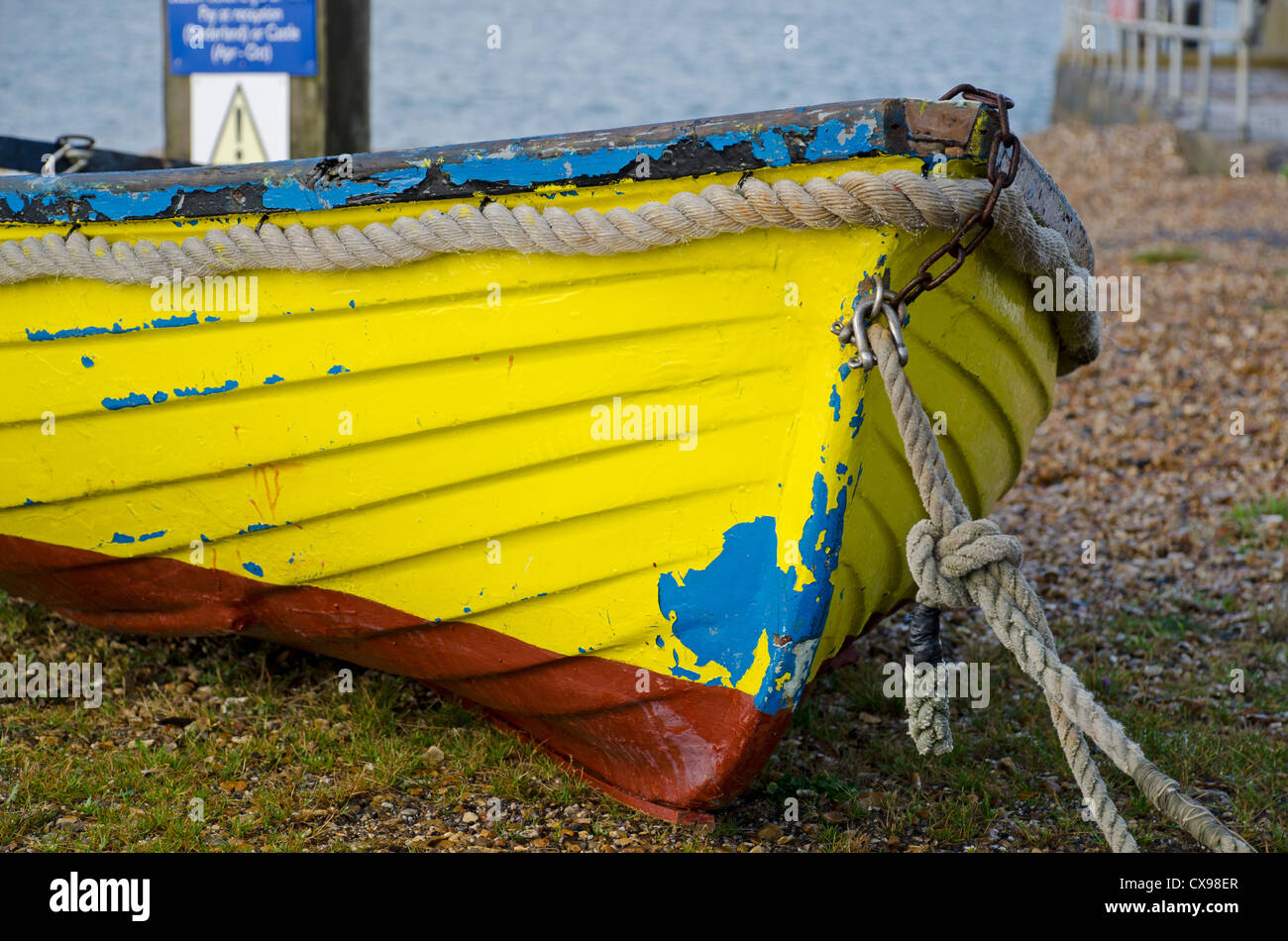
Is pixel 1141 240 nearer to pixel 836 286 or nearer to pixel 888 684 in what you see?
pixel 888 684

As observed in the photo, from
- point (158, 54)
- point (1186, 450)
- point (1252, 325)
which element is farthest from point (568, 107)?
point (1186, 450)

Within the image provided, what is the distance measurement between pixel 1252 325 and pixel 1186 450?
193 cm

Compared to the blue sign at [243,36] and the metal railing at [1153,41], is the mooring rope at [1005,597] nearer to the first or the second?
the blue sign at [243,36]

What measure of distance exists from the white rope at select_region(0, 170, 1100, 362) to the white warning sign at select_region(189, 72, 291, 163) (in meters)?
3.26

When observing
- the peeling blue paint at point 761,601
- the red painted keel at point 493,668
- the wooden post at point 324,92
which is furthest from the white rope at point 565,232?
the wooden post at point 324,92

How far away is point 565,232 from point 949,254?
0.71 metres

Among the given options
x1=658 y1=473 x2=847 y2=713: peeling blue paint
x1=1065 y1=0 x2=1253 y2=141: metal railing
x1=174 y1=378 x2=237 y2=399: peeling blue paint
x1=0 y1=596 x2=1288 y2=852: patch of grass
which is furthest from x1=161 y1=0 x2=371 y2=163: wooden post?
x1=1065 y1=0 x2=1253 y2=141: metal railing

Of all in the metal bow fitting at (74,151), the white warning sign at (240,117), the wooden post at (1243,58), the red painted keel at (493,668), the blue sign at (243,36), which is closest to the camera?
the red painted keel at (493,668)

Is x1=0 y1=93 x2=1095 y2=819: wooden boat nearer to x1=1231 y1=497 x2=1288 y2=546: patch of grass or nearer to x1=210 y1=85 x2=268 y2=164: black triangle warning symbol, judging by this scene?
x1=1231 y1=497 x2=1288 y2=546: patch of grass

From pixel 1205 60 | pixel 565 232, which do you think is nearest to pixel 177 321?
pixel 565 232

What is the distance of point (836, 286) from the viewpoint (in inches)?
85.2

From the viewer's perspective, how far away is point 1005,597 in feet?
7.03

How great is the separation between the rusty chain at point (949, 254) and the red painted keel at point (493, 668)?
76 cm

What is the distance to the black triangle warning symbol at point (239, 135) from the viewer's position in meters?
5.81
